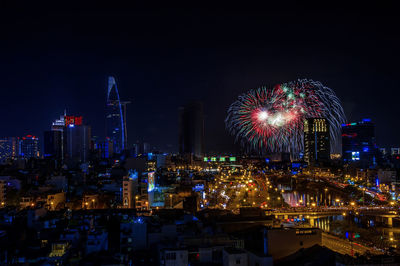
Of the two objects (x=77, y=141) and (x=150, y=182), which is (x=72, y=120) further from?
(x=150, y=182)

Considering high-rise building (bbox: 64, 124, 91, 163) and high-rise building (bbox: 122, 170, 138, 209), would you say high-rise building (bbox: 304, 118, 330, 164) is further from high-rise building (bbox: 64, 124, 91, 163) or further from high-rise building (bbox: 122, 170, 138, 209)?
high-rise building (bbox: 122, 170, 138, 209)

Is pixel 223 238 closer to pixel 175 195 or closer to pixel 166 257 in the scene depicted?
pixel 166 257

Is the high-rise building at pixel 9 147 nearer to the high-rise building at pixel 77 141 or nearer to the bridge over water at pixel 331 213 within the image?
the high-rise building at pixel 77 141

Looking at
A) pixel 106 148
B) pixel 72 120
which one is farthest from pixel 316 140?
pixel 72 120

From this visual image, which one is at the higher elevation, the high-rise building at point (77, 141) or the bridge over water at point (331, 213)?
the high-rise building at point (77, 141)

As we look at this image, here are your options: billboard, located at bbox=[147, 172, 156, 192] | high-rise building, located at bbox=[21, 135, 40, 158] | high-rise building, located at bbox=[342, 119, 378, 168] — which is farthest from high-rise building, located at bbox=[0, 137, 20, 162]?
high-rise building, located at bbox=[342, 119, 378, 168]

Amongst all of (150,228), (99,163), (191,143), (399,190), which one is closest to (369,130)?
(191,143)

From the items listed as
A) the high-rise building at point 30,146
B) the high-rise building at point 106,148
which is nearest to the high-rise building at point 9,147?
the high-rise building at point 30,146
